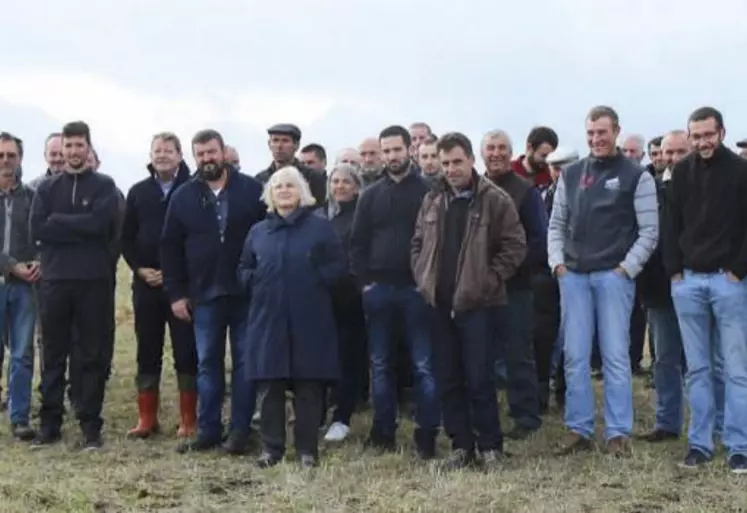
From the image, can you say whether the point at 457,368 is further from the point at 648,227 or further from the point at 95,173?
the point at 95,173

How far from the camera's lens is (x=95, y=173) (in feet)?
31.5

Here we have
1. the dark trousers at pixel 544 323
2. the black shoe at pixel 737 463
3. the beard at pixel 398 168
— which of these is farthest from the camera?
the dark trousers at pixel 544 323

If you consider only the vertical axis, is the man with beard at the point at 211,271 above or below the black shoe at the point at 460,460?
above

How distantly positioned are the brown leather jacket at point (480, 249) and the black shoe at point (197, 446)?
2.31m

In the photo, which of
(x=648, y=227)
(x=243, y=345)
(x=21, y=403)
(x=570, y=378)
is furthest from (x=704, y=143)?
(x=21, y=403)

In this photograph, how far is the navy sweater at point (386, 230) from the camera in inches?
347

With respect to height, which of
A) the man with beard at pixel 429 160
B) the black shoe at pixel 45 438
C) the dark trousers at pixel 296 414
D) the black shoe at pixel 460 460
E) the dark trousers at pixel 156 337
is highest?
the man with beard at pixel 429 160

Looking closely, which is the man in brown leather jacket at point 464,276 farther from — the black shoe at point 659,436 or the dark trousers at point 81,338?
the dark trousers at point 81,338

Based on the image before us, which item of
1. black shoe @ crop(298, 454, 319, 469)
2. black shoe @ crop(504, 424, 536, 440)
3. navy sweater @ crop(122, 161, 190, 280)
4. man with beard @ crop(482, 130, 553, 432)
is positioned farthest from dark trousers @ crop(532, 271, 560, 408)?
navy sweater @ crop(122, 161, 190, 280)

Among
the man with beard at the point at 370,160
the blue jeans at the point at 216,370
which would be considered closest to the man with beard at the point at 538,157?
the man with beard at the point at 370,160

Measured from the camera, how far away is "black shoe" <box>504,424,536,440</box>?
934cm

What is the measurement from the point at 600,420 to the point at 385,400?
219cm

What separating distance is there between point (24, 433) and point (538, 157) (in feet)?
17.7

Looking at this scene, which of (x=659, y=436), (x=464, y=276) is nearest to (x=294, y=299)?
(x=464, y=276)
